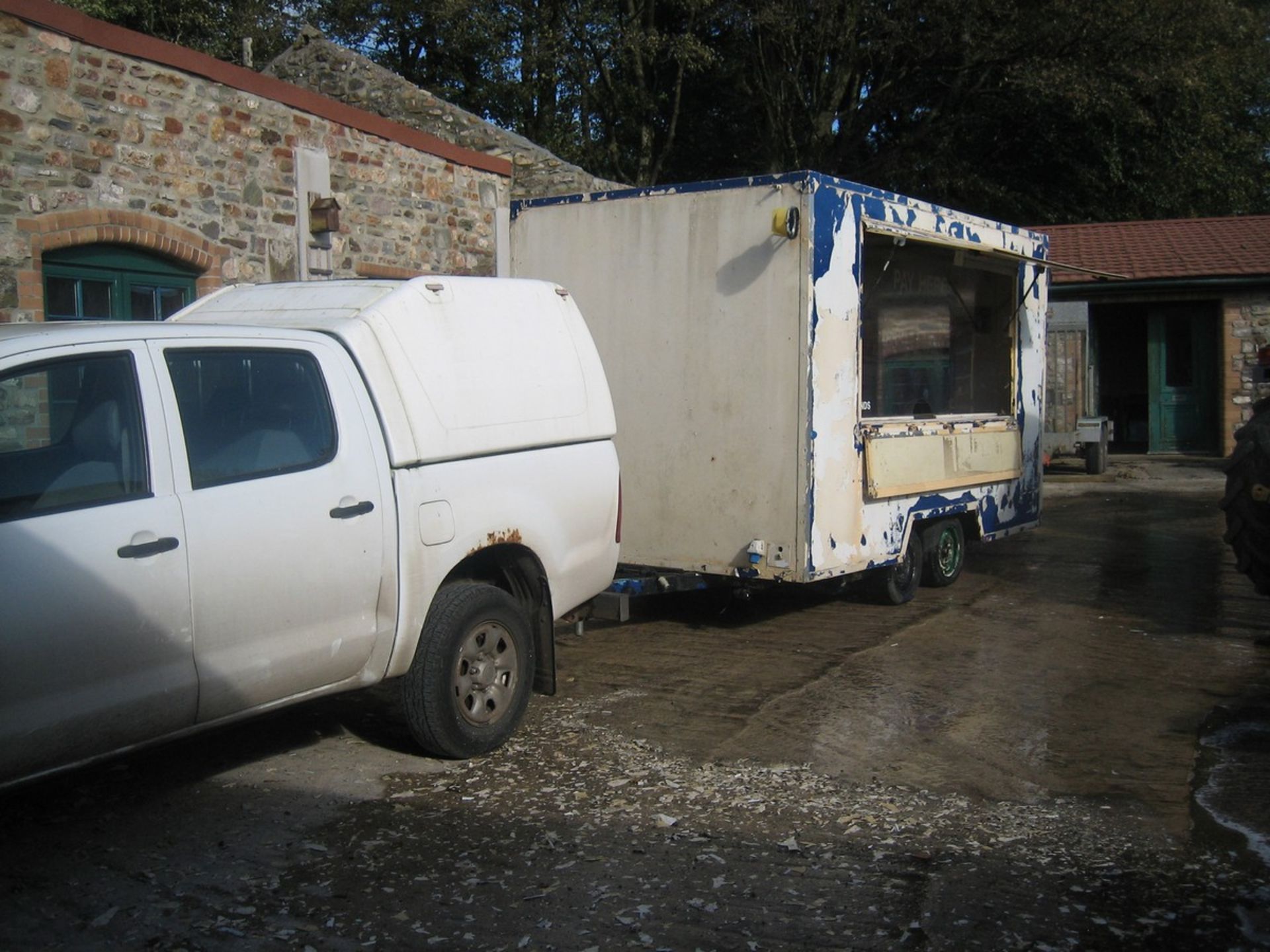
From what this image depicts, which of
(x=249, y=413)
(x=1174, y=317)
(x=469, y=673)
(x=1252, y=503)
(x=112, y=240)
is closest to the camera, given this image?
(x=249, y=413)

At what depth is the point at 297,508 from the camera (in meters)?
4.96

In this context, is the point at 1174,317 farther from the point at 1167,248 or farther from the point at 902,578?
the point at 902,578

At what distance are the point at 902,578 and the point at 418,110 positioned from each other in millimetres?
8922

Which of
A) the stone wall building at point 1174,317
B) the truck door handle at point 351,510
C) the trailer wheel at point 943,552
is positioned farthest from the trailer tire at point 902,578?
the stone wall building at point 1174,317

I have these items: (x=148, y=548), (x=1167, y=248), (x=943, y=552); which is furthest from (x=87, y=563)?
(x=1167, y=248)

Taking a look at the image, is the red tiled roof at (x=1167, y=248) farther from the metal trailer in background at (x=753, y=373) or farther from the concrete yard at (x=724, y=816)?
the concrete yard at (x=724, y=816)

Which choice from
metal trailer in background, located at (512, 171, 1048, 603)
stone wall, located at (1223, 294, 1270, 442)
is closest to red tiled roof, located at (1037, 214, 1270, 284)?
stone wall, located at (1223, 294, 1270, 442)

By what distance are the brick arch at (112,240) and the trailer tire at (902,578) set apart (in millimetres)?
5509

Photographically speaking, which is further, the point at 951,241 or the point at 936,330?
the point at 936,330

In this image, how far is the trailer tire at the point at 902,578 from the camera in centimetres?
912

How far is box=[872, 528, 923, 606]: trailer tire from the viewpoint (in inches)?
359

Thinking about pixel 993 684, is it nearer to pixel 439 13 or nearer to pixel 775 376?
pixel 775 376

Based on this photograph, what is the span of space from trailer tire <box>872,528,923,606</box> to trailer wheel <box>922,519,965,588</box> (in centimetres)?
20

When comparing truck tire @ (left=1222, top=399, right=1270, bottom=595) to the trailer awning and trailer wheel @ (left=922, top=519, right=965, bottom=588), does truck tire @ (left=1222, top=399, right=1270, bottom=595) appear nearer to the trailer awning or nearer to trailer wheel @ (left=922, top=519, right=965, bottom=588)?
trailer wheel @ (left=922, top=519, right=965, bottom=588)
